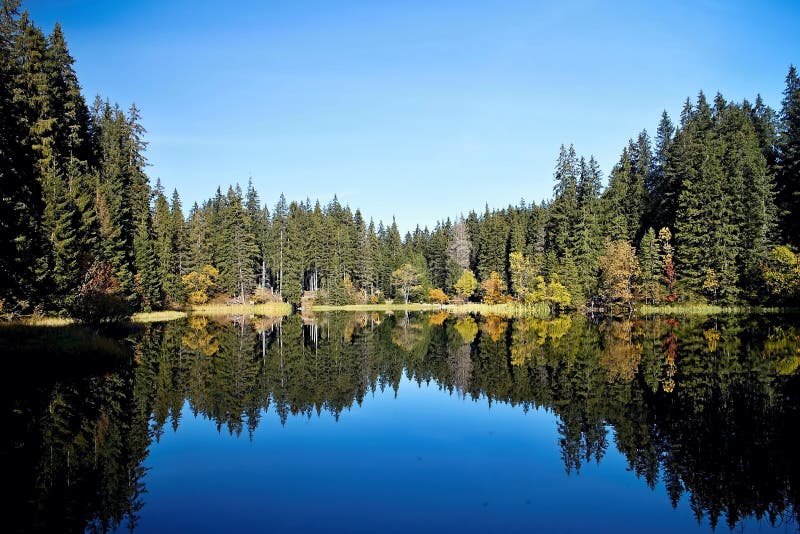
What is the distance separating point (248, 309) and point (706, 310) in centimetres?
5777

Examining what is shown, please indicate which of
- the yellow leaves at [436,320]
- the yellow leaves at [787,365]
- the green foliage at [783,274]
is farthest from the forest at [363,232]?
the yellow leaves at [787,365]

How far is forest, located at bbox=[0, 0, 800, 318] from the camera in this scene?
28516mm

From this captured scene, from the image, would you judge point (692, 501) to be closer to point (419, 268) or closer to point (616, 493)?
point (616, 493)

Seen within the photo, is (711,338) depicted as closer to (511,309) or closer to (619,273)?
(619,273)

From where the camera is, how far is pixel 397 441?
1412 cm

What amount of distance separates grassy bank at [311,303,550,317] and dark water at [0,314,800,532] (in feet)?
133

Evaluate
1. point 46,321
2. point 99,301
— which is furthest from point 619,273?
point 46,321

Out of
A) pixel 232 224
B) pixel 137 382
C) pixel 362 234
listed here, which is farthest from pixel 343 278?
pixel 137 382

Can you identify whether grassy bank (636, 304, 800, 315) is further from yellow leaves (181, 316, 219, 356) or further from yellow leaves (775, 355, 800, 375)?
yellow leaves (181, 316, 219, 356)

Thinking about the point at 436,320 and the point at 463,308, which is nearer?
the point at 436,320

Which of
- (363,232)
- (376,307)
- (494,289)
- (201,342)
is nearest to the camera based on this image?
(201,342)

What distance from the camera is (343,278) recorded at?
9812 centimetres

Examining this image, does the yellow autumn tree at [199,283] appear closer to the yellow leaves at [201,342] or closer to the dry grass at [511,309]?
the yellow leaves at [201,342]

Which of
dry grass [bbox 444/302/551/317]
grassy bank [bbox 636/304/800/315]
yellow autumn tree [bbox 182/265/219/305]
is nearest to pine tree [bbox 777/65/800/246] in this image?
grassy bank [bbox 636/304/800/315]
